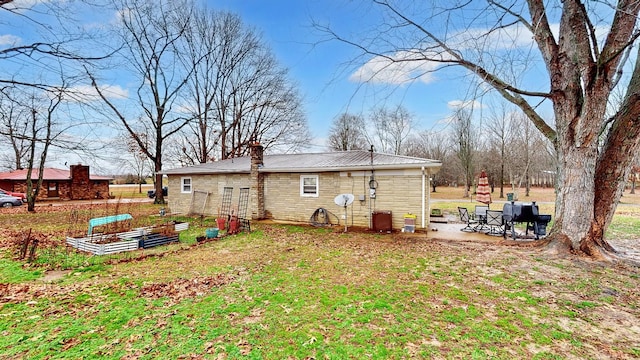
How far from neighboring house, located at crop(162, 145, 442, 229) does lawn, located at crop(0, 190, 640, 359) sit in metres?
3.37

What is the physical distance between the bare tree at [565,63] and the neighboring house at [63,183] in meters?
28.8

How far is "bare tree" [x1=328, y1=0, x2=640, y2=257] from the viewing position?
550 cm

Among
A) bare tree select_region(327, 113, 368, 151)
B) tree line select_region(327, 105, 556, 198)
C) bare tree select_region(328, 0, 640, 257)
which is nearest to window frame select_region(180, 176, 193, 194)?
bare tree select_region(328, 0, 640, 257)

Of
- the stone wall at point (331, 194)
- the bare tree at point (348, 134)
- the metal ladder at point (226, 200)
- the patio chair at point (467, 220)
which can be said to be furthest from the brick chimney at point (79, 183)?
the patio chair at point (467, 220)

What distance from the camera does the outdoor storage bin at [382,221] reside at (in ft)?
33.0

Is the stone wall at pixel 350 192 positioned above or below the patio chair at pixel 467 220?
above

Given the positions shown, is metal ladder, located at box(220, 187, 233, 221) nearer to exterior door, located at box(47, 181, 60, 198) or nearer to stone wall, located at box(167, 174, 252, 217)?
stone wall, located at box(167, 174, 252, 217)

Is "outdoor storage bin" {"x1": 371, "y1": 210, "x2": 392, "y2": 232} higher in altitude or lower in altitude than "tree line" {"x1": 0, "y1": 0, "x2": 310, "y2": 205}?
lower

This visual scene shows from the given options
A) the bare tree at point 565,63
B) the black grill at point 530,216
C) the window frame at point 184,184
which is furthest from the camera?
the window frame at point 184,184

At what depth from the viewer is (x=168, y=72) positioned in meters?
20.6

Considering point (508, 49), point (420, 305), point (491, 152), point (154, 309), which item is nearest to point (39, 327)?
point (154, 309)

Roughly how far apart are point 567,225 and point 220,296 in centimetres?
756

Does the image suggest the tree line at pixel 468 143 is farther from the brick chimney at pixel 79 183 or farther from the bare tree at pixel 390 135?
the brick chimney at pixel 79 183

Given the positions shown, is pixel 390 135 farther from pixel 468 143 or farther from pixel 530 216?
Result: pixel 530 216
